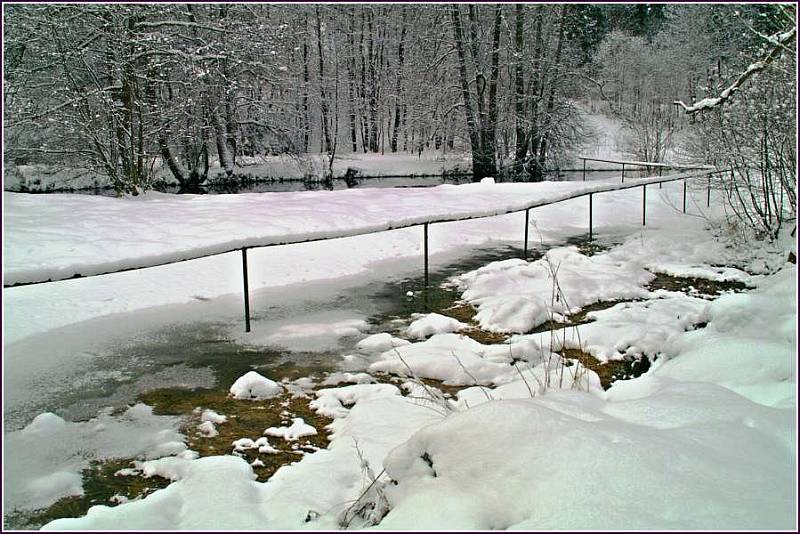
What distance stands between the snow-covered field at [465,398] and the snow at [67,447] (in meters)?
0.02

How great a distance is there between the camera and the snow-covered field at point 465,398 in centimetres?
218

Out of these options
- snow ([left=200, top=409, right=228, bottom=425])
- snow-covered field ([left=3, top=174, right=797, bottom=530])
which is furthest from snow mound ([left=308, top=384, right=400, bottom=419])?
snow ([left=200, top=409, right=228, bottom=425])

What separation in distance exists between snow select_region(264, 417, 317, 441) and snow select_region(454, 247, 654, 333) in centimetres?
254

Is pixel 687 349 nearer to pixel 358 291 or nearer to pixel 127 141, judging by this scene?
pixel 358 291

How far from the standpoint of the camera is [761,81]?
8305 mm

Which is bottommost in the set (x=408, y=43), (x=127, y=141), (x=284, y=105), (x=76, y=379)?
(x=76, y=379)

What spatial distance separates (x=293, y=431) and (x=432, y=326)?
239 centimetres

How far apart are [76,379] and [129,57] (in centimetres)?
1046

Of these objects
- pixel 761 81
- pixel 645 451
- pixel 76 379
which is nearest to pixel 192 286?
pixel 76 379

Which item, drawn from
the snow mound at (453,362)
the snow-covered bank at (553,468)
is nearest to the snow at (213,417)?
the snow-covered bank at (553,468)

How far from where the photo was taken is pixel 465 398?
4328mm

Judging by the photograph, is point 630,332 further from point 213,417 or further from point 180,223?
point 180,223

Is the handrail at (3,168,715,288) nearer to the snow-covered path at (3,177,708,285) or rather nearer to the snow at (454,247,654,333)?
the snow-covered path at (3,177,708,285)

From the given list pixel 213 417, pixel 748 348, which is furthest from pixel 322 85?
pixel 748 348
